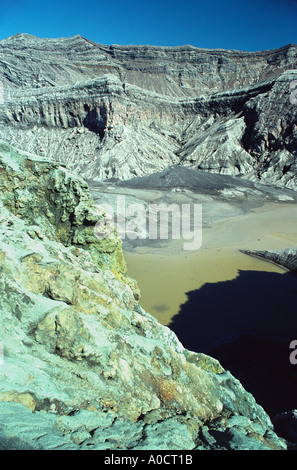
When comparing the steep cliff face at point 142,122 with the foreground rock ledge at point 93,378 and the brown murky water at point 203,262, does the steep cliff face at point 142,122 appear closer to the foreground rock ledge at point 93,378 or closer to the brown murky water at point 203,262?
the brown murky water at point 203,262

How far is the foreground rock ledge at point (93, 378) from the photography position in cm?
Result: 227

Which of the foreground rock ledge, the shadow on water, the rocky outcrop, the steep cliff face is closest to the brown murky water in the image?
the rocky outcrop

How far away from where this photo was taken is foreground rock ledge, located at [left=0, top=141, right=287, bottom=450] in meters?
2.27

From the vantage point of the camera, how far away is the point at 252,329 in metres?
9.23

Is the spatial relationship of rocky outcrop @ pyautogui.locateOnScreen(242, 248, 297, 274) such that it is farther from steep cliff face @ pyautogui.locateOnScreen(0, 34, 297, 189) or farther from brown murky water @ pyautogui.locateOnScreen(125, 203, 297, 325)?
steep cliff face @ pyautogui.locateOnScreen(0, 34, 297, 189)

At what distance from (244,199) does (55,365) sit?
31.8 meters

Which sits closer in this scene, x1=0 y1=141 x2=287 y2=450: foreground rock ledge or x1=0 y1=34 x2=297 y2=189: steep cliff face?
x1=0 y1=141 x2=287 y2=450: foreground rock ledge

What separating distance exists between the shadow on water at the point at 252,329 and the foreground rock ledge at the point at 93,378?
3.23 meters

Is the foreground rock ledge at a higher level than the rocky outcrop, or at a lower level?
higher

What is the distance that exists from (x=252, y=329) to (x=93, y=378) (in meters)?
7.71

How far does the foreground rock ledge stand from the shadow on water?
10.6 ft

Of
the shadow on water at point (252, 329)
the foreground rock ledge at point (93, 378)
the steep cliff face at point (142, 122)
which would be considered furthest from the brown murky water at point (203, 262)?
the steep cliff face at point (142, 122)

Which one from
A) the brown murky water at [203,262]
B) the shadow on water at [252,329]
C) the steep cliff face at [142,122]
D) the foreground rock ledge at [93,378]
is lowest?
the shadow on water at [252,329]
